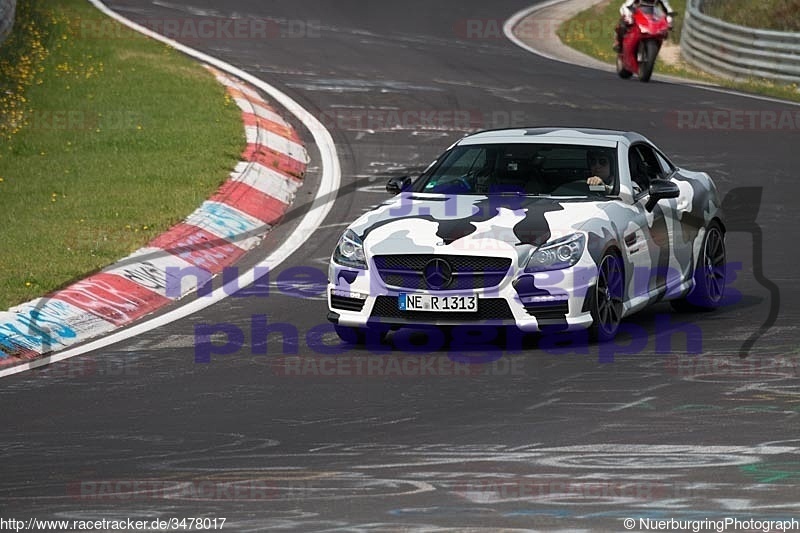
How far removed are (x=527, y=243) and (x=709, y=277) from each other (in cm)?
255

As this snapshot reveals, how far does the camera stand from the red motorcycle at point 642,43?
27.7 metres

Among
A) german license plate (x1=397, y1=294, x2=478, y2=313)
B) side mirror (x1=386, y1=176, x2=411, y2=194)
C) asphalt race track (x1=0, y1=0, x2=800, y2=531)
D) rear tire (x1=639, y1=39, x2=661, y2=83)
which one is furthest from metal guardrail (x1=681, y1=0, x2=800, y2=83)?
german license plate (x1=397, y1=294, x2=478, y2=313)

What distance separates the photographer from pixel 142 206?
1631cm

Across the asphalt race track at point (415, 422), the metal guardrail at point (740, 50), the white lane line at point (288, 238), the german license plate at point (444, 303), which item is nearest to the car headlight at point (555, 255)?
the german license plate at point (444, 303)

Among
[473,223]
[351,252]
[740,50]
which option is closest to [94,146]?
[351,252]

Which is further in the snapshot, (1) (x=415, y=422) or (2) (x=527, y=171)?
(2) (x=527, y=171)

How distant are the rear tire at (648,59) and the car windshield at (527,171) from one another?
15.7 meters

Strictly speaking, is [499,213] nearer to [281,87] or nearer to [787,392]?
[787,392]

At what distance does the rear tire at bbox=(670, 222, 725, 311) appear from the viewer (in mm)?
12727

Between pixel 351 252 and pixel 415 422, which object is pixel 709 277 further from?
pixel 415 422

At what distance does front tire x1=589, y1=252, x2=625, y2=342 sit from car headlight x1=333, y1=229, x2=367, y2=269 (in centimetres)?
154

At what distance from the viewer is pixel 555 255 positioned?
1085cm

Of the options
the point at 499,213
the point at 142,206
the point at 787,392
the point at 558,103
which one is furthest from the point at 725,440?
the point at 558,103

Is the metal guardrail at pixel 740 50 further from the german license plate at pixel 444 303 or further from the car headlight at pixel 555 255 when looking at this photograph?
the german license plate at pixel 444 303
